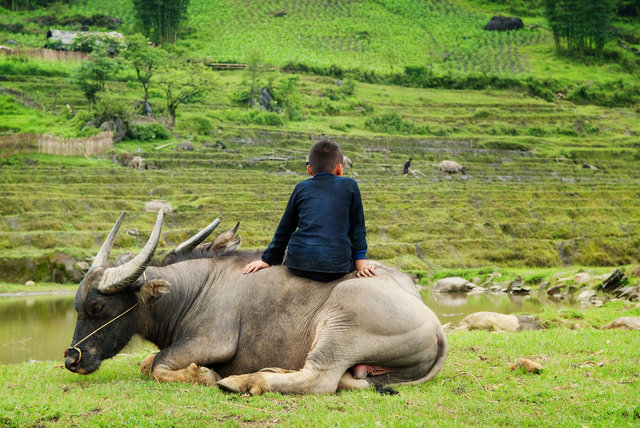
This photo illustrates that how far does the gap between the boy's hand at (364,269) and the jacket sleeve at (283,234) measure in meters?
0.61

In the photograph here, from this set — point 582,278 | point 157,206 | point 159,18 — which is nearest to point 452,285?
point 582,278

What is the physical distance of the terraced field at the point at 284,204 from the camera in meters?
21.7

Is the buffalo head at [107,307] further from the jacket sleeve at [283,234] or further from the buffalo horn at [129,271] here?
the jacket sleeve at [283,234]

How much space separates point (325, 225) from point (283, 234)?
446 millimetres

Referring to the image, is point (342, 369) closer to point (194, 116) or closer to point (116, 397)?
point (116, 397)

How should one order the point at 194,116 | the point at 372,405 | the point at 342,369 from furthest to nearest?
1. the point at 194,116
2. the point at 342,369
3. the point at 372,405

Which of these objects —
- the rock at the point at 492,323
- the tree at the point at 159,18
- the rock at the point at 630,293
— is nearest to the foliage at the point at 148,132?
the rock at the point at 630,293

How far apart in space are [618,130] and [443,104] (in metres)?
14.9

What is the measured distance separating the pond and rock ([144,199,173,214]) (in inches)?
→ 276

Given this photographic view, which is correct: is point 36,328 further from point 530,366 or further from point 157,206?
point 157,206

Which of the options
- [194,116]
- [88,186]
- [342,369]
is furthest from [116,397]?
[194,116]

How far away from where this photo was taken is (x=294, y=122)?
47.6 m

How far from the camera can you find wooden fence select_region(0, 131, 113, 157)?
30.7 metres

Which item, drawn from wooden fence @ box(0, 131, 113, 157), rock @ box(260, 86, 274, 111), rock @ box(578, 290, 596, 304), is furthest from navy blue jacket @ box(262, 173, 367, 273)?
rock @ box(260, 86, 274, 111)
